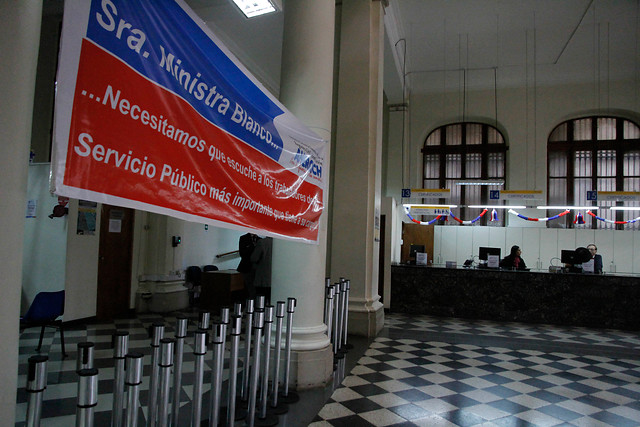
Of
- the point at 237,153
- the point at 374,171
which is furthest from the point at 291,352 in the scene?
the point at 374,171

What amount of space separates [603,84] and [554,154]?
6.80 feet

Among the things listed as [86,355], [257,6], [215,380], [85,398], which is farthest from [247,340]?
[257,6]

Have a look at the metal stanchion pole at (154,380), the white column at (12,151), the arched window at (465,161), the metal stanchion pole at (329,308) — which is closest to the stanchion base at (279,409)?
the metal stanchion pole at (154,380)

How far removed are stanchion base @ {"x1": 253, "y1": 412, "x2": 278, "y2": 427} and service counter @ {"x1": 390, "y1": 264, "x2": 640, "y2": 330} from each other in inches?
242

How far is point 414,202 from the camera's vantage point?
38.4 ft

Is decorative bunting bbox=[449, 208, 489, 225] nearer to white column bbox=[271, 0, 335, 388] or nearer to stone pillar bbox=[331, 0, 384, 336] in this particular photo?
stone pillar bbox=[331, 0, 384, 336]

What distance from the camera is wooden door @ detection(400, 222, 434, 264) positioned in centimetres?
1193

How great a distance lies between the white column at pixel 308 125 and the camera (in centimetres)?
390

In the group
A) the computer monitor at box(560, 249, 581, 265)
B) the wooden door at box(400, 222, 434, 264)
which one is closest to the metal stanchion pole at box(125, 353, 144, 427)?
the computer monitor at box(560, 249, 581, 265)

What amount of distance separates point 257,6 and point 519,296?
6995 mm

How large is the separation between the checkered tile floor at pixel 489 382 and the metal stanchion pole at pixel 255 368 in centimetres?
57

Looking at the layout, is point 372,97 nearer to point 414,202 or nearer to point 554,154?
point 414,202

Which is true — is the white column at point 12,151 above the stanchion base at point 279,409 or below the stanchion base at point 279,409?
above

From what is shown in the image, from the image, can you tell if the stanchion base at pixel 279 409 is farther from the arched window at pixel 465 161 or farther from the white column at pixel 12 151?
the arched window at pixel 465 161
